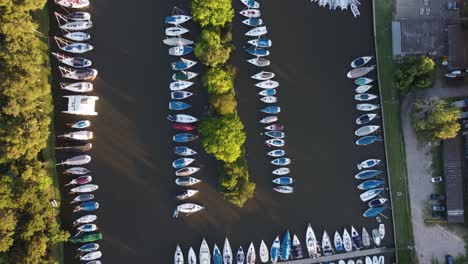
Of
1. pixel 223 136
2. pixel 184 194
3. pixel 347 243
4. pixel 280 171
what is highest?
pixel 223 136

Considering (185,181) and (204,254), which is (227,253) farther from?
(185,181)

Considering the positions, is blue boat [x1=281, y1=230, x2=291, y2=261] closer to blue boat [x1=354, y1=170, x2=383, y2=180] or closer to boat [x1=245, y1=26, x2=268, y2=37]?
blue boat [x1=354, y1=170, x2=383, y2=180]

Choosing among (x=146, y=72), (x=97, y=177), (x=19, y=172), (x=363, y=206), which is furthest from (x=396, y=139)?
(x=19, y=172)

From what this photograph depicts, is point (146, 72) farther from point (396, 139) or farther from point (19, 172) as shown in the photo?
point (396, 139)

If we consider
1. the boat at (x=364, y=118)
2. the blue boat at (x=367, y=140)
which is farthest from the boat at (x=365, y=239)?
the boat at (x=364, y=118)

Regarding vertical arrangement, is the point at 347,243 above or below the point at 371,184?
below

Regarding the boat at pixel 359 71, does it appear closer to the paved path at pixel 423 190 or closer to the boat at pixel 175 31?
the paved path at pixel 423 190

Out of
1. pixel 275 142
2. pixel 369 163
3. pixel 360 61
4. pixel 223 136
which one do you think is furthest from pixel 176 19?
pixel 369 163
